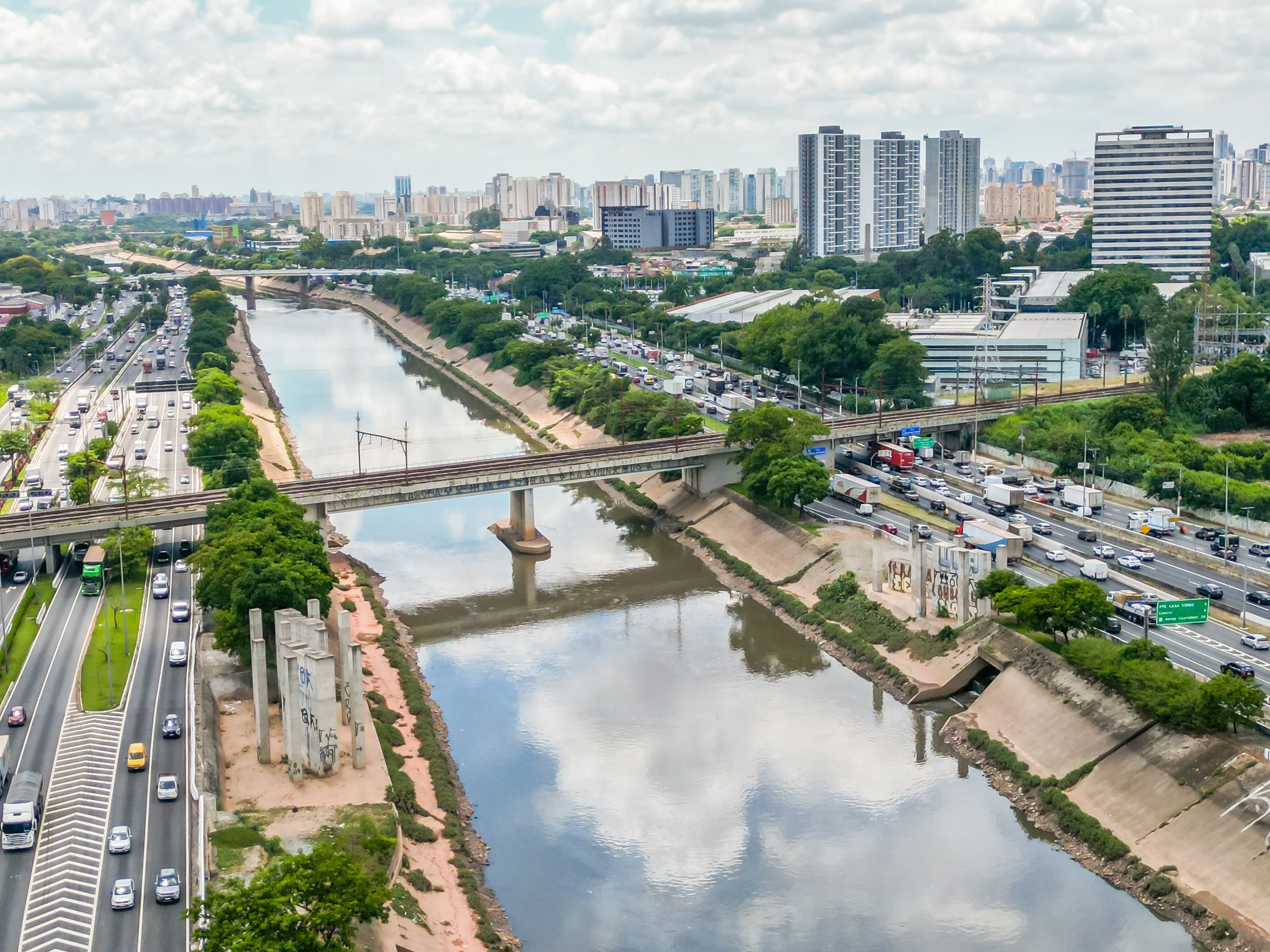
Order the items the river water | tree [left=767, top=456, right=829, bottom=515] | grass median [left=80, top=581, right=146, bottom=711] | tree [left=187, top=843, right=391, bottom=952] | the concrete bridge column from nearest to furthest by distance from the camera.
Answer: tree [left=187, top=843, right=391, bottom=952] → the river water → the concrete bridge column → grass median [left=80, top=581, right=146, bottom=711] → tree [left=767, top=456, right=829, bottom=515]

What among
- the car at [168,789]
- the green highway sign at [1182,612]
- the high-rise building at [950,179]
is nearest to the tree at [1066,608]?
the green highway sign at [1182,612]

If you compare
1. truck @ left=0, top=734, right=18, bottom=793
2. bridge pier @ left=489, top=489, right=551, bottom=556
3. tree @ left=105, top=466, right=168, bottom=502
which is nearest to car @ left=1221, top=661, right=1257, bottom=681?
bridge pier @ left=489, top=489, right=551, bottom=556

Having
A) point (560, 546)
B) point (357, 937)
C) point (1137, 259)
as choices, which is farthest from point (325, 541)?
point (1137, 259)

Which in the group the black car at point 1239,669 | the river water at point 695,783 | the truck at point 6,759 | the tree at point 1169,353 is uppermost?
the tree at point 1169,353

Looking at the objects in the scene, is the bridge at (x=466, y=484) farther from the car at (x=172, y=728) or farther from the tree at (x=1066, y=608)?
the tree at (x=1066, y=608)

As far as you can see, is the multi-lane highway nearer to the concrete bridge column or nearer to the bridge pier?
the concrete bridge column

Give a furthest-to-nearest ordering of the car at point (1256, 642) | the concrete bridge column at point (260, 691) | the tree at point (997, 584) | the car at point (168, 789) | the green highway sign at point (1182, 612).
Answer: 1. the tree at point (997, 584)
2. the car at point (1256, 642)
3. the green highway sign at point (1182, 612)
4. the concrete bridge column at point (260, 691)
5. the car at point (168, 789)
